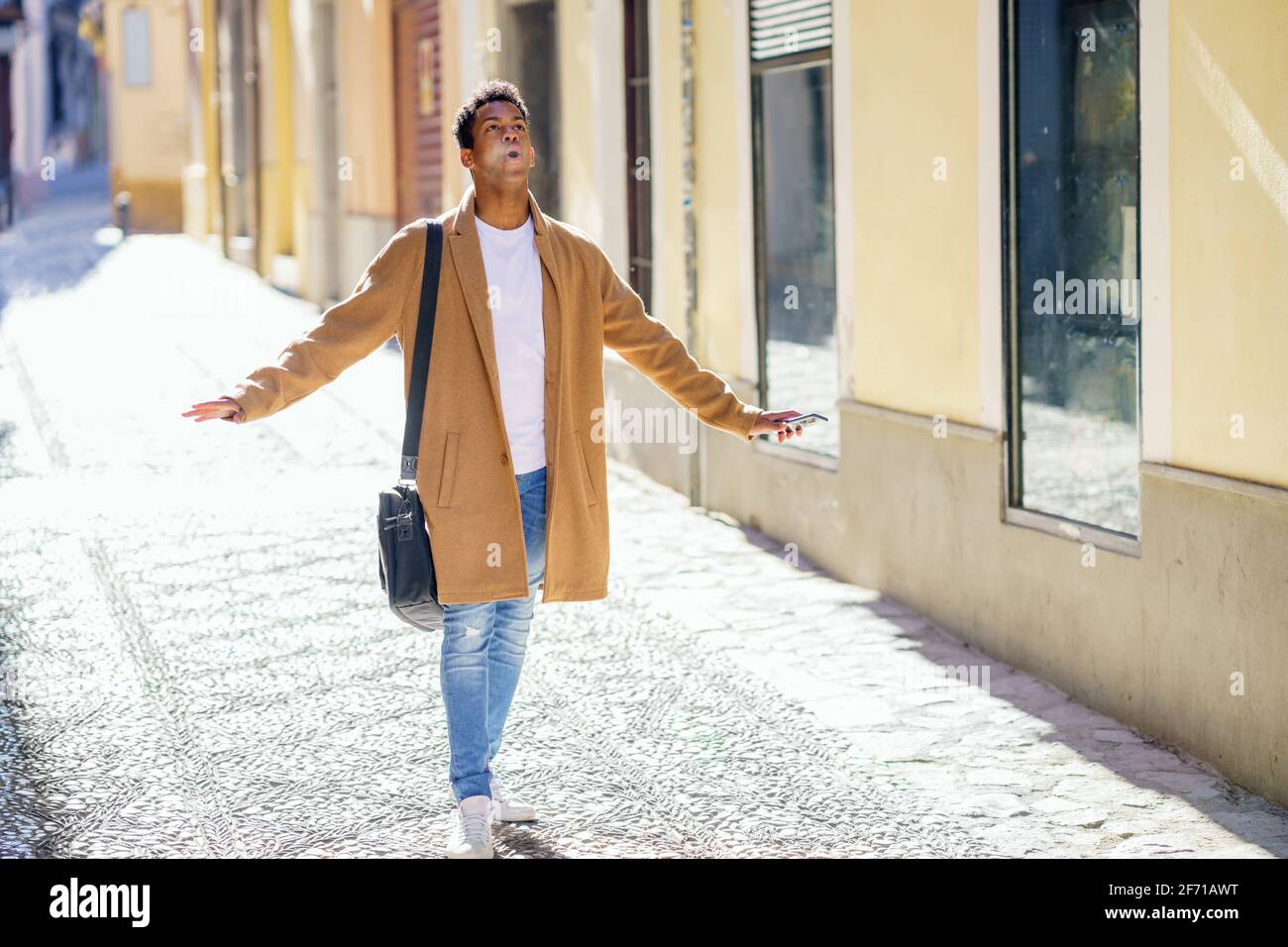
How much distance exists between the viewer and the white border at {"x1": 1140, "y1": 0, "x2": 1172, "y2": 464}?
6047mm

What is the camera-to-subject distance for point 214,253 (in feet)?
105

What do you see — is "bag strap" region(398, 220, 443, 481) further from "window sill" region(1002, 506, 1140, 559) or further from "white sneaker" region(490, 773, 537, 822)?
"window sill" region(1002, 506, 1140, 559)

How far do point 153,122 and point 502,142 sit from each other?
3974cm

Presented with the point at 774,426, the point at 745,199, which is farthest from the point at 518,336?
the point at 745,199

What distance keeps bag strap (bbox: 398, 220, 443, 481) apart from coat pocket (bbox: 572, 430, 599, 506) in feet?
1.30

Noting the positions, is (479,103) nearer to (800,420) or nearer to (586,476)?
(586,476)

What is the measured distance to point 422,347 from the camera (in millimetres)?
4840

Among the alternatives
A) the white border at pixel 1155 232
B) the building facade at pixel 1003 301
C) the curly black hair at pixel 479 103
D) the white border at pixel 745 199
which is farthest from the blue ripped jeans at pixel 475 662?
the white border at pixel 745 199

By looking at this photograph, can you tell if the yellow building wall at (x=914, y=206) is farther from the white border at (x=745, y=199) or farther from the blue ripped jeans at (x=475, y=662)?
the blue ripped jeans at (x=475, y=662)

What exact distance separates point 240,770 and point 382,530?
1287mm

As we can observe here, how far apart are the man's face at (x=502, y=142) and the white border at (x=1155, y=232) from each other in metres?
2.26

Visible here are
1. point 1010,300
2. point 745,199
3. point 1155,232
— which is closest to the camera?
point 1155,232

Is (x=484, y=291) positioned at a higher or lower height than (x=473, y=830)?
higher
